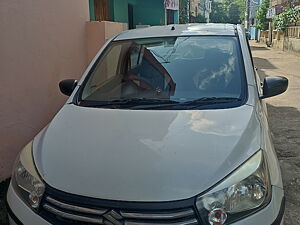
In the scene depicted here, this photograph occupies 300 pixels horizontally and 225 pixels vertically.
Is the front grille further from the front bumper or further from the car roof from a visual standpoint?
the car roof

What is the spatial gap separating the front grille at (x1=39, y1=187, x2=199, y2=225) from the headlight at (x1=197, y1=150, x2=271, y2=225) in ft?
0.31

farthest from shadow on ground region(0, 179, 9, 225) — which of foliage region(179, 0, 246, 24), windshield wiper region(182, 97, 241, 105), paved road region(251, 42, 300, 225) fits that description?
foliage region(179, 0, 246, 24)

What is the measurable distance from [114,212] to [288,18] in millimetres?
21842

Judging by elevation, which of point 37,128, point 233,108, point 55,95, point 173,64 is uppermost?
point 173,64

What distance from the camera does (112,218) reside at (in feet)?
5.76

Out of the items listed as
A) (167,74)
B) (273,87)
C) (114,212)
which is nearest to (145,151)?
(114,212)

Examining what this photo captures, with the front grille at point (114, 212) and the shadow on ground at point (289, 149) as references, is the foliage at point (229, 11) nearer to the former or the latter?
the shadow on ground at point (289, 149)

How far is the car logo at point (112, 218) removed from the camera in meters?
1.75

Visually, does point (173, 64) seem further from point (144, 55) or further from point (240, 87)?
point (240, 87)

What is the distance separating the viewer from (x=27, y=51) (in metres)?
4.20

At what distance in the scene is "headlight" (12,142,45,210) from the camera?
2010 mm

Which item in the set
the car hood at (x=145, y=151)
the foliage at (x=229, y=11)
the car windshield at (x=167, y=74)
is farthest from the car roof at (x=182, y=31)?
the foliage at (x=229, y=11)

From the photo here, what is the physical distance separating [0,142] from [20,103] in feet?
1.76

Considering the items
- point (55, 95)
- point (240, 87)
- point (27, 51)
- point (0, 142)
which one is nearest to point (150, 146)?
point (240, 87)
